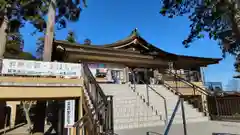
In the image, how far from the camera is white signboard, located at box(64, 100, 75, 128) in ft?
23.2

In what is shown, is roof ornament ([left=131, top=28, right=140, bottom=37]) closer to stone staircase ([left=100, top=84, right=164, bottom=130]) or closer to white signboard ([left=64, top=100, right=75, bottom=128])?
stone staircase ([left=100, top=84, right=164, bottom=130])

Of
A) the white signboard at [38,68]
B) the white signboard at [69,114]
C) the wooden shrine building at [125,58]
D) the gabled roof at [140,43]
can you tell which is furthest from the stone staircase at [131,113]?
the gabled roof at [140,43]

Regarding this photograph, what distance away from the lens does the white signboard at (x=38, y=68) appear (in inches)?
271

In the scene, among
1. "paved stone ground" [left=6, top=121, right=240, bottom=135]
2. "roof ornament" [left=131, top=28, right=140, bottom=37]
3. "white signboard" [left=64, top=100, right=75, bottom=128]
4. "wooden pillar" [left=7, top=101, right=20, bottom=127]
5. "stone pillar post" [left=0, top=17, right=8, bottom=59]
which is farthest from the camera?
"wooden pillar" [left=7, top=101, right=20, bottom=127]

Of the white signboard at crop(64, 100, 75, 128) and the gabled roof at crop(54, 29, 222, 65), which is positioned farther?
the gabled roof at crop(54, 29, 222, 65)

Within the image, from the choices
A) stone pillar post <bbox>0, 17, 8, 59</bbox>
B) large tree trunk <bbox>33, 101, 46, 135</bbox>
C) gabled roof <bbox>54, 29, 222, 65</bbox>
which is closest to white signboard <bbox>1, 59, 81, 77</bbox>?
large tree trunk <bbox>33, 101, 46, 135</bbox>

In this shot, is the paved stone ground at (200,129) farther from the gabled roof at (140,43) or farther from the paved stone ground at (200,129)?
the gabled roof at (140,43)

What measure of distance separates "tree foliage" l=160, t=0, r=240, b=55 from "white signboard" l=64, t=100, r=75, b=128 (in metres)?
7.10

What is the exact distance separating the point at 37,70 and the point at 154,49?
36.5ft

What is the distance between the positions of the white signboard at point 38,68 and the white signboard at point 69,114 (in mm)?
1224

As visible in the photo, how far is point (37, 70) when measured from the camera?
727 cm

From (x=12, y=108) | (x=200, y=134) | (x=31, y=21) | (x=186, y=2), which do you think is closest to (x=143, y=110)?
(x=200, y=134)

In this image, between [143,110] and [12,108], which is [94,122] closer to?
[143,110]

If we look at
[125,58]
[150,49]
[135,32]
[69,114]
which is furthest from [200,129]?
[135,32]
